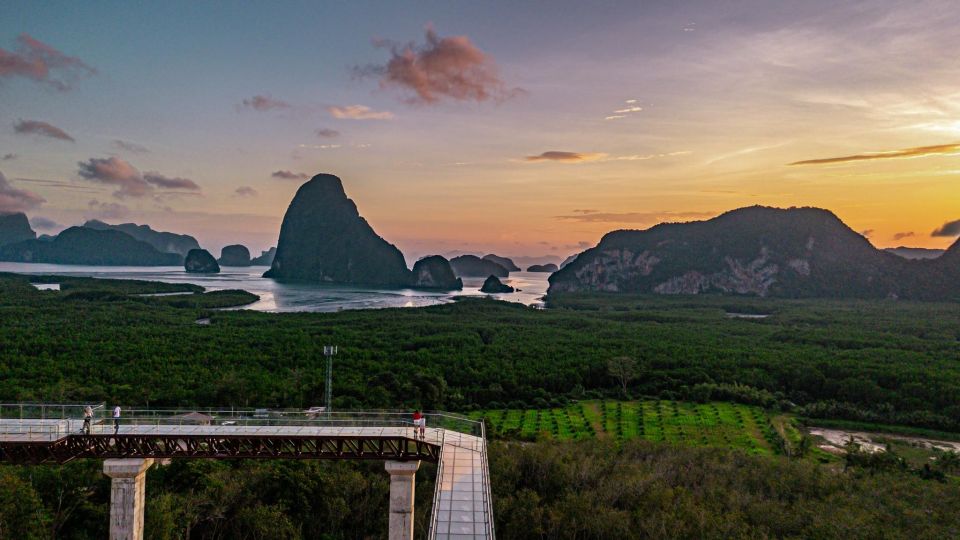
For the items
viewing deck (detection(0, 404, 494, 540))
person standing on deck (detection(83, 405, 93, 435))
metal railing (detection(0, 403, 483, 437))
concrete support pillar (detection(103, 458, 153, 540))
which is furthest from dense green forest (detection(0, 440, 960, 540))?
person standing on deck (detection(83, 405, 93, 435))

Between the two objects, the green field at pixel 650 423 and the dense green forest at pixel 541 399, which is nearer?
the dense green forest at pixel 541 399

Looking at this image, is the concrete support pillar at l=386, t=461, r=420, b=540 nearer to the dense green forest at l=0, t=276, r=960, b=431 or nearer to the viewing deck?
the viewing deck

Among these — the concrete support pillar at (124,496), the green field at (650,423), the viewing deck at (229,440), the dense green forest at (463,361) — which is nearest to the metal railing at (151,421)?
the viewing deck at (229,440)

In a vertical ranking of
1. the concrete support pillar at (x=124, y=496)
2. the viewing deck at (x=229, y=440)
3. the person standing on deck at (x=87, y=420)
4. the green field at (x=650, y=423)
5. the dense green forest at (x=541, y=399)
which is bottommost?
the green field at (x=650, y=423)

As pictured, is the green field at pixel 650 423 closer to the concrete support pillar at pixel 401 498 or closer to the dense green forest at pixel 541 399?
the dense green forest at pixel 541 399

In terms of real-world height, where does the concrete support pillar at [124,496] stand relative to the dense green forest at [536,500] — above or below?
above

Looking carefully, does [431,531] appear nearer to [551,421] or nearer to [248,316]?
[551,421]

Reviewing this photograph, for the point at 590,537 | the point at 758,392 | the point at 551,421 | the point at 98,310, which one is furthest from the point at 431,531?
the point at 98,310
